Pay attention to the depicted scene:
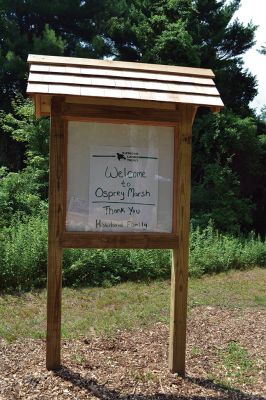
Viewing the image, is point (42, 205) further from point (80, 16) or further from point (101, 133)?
point (80, 16)

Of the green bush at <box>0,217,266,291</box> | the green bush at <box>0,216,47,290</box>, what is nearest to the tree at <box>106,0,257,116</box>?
the green bush at <box>0,217,266,291</box>

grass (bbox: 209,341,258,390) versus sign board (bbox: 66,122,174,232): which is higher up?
sign board (bbox: 66,122,174,232)

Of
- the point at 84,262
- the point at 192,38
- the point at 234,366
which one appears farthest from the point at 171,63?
the point at 234,366

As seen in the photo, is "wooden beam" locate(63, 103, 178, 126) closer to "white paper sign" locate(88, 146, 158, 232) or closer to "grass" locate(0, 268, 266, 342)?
"white paper sign" locate(88, 146, 158, 232)

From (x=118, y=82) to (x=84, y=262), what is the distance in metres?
4.45

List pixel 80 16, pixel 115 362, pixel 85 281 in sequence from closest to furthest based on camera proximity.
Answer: pixel 115 362 < pixel 85 281 < pixel 80 16

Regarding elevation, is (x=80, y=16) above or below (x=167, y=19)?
above

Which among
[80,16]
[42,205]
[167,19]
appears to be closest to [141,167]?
[42,205]

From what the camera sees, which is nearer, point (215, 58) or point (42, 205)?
point (42, 205)

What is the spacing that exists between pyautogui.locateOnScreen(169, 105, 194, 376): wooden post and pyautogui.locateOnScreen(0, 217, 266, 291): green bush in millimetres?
3606

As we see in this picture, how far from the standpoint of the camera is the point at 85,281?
745 centimetres

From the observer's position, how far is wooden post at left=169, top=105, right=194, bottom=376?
3.82 meters

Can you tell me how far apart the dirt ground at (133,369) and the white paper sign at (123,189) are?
1.22 metres

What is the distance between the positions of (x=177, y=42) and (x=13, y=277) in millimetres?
9805
